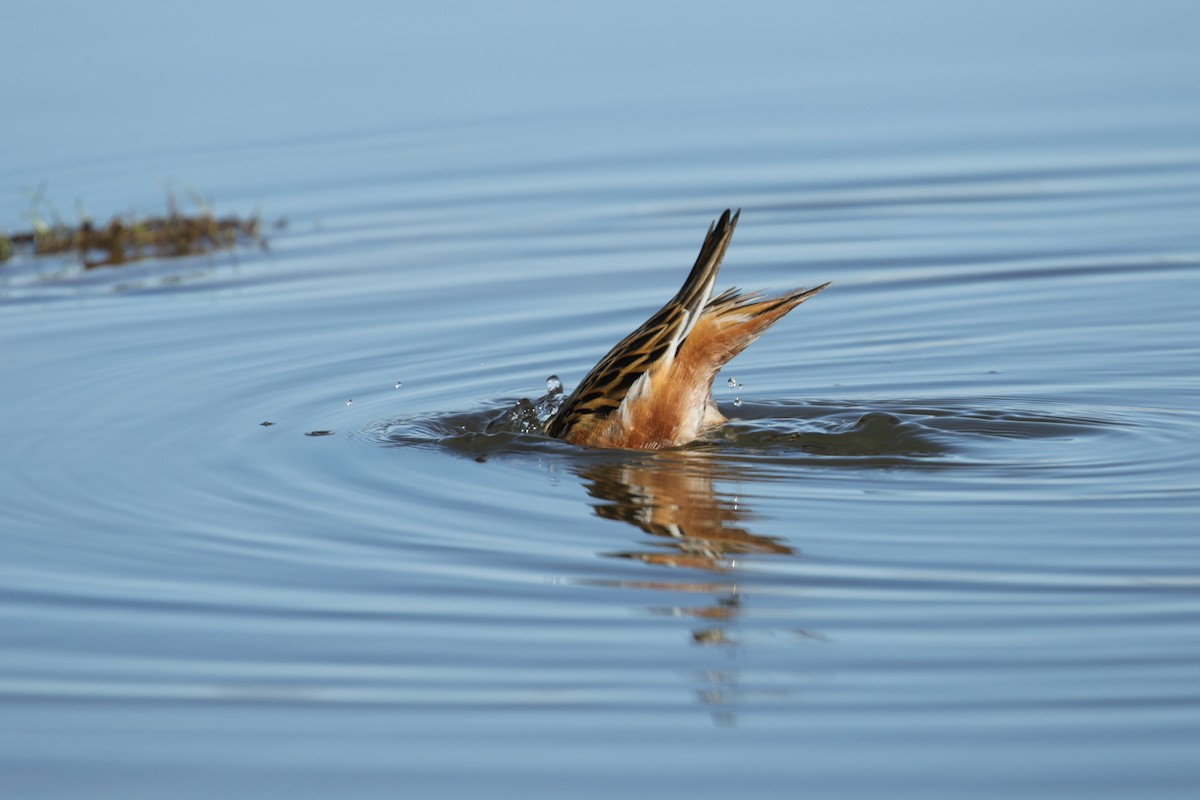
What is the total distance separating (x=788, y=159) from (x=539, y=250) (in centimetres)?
289

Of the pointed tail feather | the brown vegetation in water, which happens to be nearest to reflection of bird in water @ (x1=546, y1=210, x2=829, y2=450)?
the pointed tail feather

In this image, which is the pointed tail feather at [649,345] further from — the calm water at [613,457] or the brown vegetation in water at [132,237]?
the brown vegetation in water at [132,237]

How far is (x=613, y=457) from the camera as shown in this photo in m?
8.41

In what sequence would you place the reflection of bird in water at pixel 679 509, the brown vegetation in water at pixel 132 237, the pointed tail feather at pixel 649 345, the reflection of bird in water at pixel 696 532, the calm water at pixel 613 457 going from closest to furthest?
the calm water at pixel 613 457 < the reflection of bird in water at pixel 696 532 < the reflection of bird in water at pixel 679 509 < the pointed tail feather at pixel 649 345 < the brown vegetation in water at pixel 132 237

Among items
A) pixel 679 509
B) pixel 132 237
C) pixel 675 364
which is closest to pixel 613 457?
pixel 675 364

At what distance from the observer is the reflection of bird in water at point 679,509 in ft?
22.3

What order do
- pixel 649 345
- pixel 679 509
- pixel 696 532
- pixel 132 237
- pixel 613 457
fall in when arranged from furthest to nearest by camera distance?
pixel 132 237, pixel 613 457, pixel 649 345, pixel 679 509, pixel 696 532

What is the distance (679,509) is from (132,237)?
7400 millimetres

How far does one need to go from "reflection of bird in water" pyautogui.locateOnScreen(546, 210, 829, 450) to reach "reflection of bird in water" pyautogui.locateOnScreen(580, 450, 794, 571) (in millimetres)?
192

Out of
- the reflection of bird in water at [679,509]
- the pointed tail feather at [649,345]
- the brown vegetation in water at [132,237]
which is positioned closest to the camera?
the reflection of bird in water at [679,509]

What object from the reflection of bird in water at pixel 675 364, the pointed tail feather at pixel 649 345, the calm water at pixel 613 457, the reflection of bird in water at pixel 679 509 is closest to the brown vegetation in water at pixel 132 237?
the calm water at pixel 613 457

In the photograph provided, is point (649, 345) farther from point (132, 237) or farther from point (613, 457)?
point (132, 237)

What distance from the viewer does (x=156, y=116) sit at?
16422mm

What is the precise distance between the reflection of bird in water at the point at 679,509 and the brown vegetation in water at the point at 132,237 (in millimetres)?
6223
